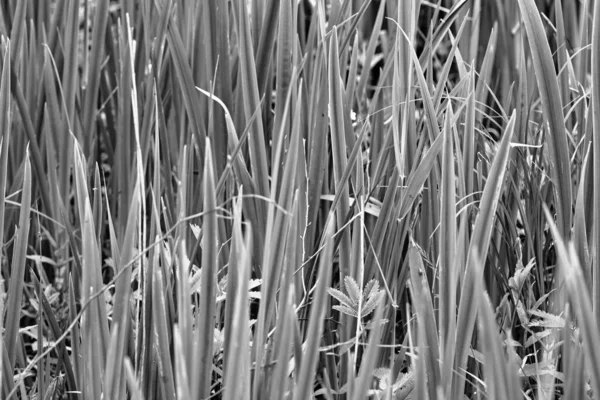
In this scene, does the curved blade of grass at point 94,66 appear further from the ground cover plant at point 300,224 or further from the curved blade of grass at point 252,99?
the curved blade of grass at point 252,99

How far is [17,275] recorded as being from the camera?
0.71 metres

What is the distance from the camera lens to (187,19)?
1.05 metres

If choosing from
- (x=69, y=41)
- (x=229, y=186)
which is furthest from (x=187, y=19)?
(x=229, y=186)

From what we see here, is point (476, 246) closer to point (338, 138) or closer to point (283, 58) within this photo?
point (338, 138)

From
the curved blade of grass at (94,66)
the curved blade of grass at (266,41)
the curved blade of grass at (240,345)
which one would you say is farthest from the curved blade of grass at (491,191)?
the curved blade of grass at (94,66)

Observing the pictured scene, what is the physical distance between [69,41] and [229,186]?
14.0 inches

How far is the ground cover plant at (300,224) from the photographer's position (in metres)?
0.57

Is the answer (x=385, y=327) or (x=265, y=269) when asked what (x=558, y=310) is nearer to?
(x=385, y=327)

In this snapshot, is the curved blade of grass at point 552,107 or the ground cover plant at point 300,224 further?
the curved blade of grass at point 552,107

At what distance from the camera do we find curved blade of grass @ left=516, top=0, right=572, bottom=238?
2.34ft

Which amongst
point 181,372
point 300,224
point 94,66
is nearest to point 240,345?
point 181,372

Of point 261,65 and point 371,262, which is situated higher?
point 261,65

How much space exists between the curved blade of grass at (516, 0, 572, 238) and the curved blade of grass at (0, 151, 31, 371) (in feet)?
1.60

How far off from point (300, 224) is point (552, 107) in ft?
0.89
